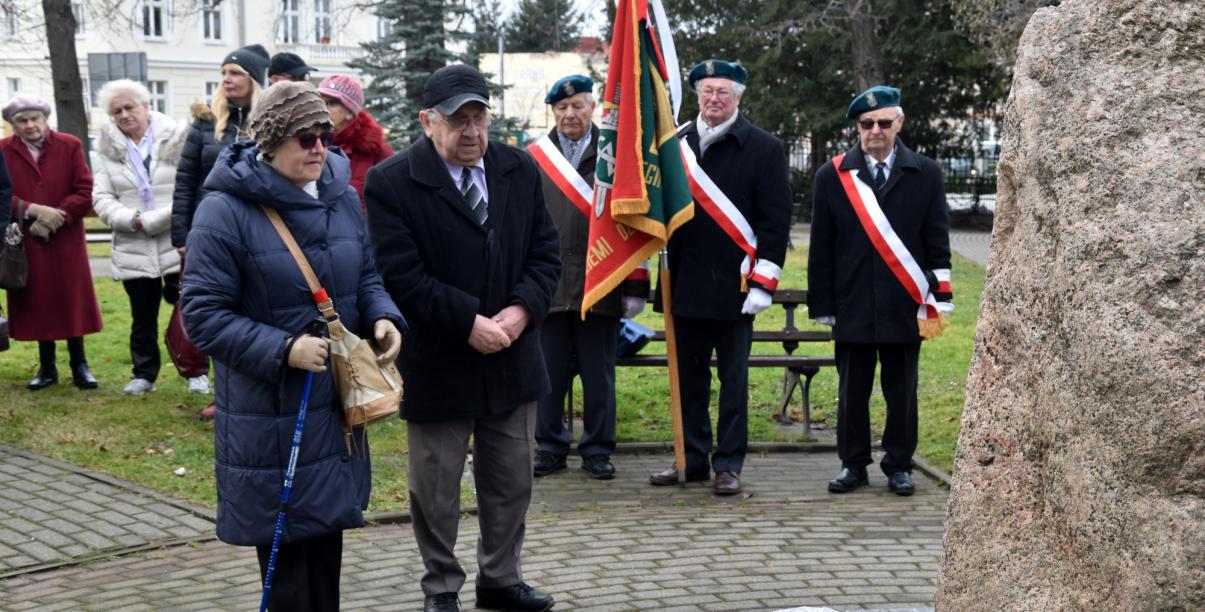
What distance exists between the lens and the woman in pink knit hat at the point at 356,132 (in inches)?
291

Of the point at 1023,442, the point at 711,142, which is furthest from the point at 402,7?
the point at 1023,442

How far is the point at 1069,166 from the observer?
3.37 m

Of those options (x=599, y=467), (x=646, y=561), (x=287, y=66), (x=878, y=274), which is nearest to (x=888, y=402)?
(x=878, y=274)

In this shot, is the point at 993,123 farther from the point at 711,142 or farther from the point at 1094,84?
the point at 1094,84

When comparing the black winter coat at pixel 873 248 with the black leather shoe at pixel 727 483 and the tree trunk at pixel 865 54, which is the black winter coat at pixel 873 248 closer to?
the black leather shoe at pixel 727 483

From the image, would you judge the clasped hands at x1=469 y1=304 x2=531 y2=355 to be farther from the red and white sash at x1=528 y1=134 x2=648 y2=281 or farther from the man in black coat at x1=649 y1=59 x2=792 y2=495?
the red and white sash at x1=528 y1=134 x2=648 y2=281

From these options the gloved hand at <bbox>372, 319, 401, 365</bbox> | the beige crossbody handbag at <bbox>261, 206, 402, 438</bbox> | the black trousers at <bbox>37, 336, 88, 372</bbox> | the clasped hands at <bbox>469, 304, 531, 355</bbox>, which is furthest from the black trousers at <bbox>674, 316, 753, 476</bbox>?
the black trousers at <bbox>37, 336, 88, 372</bbox>

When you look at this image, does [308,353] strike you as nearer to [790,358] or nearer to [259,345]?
[259,345]

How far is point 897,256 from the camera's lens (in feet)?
23.3

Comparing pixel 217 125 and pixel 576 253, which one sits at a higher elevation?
pixel 217 125

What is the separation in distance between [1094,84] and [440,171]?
8.31ft

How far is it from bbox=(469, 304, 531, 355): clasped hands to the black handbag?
480cm

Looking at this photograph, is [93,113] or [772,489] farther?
[93,113]

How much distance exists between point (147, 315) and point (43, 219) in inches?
34.7
